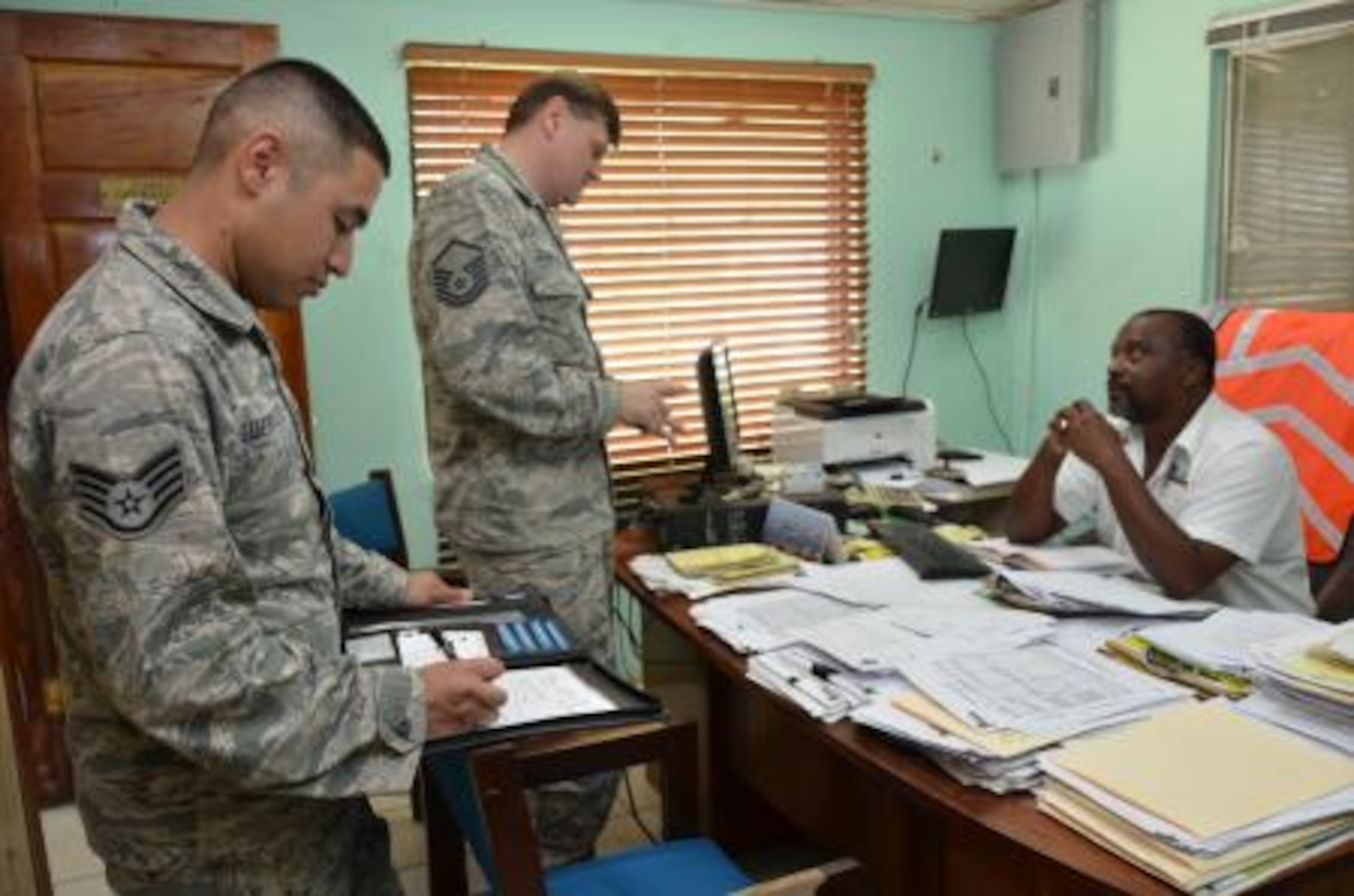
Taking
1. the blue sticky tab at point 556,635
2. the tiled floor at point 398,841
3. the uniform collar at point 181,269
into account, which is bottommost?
the tiled floor at point 398,841

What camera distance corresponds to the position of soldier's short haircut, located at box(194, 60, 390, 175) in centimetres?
101

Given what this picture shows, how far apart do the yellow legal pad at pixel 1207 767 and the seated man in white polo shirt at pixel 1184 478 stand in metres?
0.71

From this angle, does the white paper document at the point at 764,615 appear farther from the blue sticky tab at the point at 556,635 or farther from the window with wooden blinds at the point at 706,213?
the window with wooden blinds at the point at 706,213

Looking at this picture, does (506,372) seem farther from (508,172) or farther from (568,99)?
(568,99)

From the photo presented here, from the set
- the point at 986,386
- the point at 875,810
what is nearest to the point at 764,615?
the point at 875,810

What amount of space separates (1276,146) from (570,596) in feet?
8.06

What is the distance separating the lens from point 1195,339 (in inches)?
78.5

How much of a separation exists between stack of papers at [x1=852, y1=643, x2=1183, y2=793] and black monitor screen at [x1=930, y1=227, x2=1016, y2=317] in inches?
96.6

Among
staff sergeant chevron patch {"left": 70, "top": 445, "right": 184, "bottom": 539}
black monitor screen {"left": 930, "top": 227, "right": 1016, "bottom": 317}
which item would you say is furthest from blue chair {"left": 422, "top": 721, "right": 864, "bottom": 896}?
black monitor screen {"left": 930, "top": 227, "right": 1016, "bottom": 317}

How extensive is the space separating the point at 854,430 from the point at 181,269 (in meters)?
2.20

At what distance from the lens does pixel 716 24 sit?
3.28 meters

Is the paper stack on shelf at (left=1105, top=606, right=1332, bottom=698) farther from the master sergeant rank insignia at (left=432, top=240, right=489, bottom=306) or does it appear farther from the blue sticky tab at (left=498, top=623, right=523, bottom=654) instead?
the master sergeant rank insignia at (left=432, top=240, right=489, bottom=306)

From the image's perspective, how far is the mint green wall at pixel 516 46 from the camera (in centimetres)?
286

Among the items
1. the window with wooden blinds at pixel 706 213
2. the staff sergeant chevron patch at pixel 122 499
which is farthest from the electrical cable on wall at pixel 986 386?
the staff sergeant chevron patch at pixel 122 499
